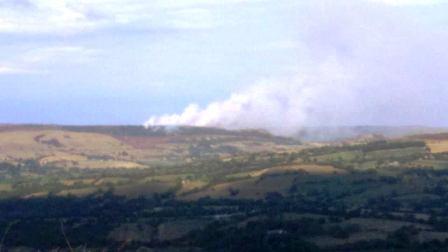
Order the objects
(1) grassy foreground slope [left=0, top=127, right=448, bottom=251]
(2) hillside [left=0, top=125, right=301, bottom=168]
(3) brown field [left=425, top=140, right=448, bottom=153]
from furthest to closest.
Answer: (2) hillside [left=0, top=125, right=301, bottom=168] → (3) brown field [left=425, top=140, right=448, bottom=153] → (1) grassy foreground slope [left=0, top=127, right=448, bottom=251]

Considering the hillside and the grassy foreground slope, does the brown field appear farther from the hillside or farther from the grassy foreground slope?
the hillside

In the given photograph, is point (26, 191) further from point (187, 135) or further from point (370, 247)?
point (187, 135)

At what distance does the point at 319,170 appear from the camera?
8738 centimetres

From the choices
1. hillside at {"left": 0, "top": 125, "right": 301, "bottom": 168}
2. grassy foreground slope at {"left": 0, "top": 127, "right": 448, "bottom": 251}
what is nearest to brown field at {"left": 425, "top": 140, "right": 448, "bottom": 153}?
grassy foreground slope at {"left": 0, "top": 127, "right": 448, "bottom": 251}

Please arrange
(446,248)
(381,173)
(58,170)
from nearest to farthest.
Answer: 1. (446,248)
2. (381,173)
3. (58,170)

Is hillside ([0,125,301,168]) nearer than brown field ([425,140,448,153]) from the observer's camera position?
No

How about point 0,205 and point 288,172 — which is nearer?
point 0,205

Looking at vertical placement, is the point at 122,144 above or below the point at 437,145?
below

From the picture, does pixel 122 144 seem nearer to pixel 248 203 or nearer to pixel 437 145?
pixel 437 145

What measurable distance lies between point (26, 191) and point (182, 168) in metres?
18.4

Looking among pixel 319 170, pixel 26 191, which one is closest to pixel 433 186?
pixel 319 170

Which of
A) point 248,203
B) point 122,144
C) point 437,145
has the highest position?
point 437,145

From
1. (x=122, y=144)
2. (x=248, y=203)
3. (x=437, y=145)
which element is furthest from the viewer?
(x=122, y=144)

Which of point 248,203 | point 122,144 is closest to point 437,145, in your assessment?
point 248,203
